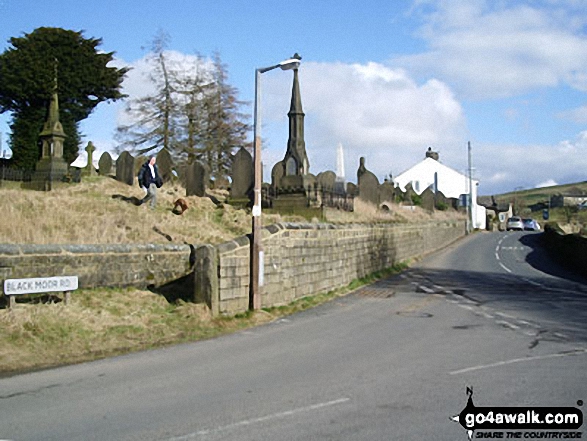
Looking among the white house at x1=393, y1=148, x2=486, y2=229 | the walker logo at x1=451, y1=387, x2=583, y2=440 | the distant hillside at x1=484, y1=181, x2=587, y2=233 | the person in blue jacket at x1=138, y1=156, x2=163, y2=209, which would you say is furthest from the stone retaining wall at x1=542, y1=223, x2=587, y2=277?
the white house at x1=393, y1=148, x2=486, y2=229

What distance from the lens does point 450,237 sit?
42.9 m

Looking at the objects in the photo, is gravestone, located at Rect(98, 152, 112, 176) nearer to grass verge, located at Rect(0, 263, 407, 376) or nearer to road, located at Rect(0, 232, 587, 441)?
grass verge, located at Rect(0, 263, 407, 376)

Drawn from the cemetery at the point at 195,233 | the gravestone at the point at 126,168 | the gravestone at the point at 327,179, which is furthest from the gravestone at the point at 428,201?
the gravestone at the point at 126,168

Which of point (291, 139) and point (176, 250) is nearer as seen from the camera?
point (176, 250)

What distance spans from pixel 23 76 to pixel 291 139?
2686 centimetres

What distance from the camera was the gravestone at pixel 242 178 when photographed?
22.8 metres

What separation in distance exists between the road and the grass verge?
1.74 feet

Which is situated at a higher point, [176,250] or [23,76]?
[23,76]

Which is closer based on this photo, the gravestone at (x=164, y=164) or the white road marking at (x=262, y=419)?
the white road marking at (x=262, y=419)

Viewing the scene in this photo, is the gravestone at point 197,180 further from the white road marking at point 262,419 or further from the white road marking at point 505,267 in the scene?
the white road marking at point 262,419

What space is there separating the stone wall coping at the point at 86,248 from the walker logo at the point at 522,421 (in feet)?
26.2

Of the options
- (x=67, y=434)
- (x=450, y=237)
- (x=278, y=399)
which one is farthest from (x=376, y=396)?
(x=450, y=237)

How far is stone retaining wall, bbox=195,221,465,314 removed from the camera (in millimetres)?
11992

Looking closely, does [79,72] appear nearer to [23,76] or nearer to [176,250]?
[23,76]
